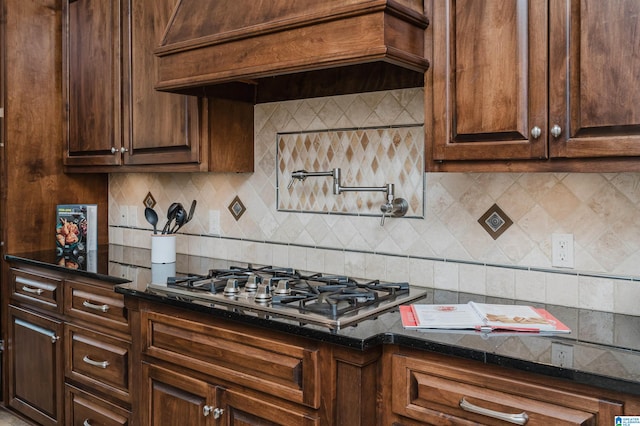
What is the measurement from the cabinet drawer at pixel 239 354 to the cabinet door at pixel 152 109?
83 cm

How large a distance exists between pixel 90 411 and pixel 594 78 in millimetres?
2356

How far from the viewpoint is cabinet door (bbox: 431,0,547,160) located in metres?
1.54

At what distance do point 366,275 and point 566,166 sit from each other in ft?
3.39

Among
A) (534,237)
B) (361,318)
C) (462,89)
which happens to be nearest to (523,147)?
(462,89)

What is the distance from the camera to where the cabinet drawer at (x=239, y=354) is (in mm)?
1612

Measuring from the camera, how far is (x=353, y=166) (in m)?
2.37

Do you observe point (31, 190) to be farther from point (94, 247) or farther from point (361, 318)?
→ point (361, 318)

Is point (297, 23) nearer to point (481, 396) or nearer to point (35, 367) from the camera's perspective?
point (481, 396)

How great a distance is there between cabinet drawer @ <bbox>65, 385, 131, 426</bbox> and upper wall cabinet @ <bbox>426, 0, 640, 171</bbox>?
1659 millimetres

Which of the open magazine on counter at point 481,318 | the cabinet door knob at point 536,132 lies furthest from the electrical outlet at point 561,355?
the cabinet door knob at point 536,132

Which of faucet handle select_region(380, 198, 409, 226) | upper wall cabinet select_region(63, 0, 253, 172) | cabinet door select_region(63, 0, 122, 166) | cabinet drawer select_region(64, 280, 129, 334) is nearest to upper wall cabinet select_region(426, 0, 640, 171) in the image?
faucet handle select_region(380, 198, 409, 226)

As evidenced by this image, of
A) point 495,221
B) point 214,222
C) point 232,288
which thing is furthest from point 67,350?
point 495,221

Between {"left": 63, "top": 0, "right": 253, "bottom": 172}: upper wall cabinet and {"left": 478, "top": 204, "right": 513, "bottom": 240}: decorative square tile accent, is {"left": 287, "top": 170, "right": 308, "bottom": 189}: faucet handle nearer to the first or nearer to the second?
{"left": 63, "top": 0, "right": 253, "bottom": 172}: upper wall cabinet

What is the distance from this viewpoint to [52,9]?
3.13 metres
